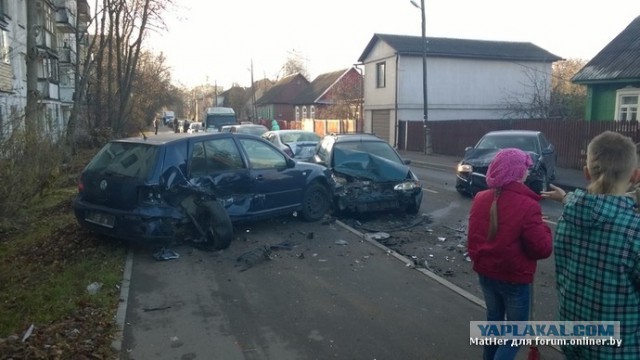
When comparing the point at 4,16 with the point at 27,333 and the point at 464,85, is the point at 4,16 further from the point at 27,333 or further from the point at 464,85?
the point at 464,85

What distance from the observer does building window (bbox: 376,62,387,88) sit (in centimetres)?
3538

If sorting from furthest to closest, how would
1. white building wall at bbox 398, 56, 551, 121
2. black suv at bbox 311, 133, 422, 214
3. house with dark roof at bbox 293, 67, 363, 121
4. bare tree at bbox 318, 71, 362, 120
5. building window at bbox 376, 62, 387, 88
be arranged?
house with dark roof at bbox 293, 67, 363, 121, bare tree at bbox 318, 71, 362, 120, building window at bbox 376, 62, 387, 88, white building wall at bbox 398, 56, 551, 121, black suv at bbox 311, 133, 422, 214

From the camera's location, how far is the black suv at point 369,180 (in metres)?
9.52

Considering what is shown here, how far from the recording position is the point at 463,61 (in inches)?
1373

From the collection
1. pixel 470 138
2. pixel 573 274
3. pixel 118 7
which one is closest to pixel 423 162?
pixel 470 138

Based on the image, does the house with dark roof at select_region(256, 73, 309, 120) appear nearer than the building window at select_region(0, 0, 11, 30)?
No

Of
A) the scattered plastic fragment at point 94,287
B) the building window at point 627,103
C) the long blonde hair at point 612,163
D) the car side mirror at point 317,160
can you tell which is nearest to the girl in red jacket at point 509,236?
the long blonde hair at point 612,163

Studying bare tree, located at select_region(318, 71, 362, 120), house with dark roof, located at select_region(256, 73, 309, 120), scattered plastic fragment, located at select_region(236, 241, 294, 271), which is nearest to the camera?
scattered plastic fragment, located at select_region(236, 241, 294, 271)

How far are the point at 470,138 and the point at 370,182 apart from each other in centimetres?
1716

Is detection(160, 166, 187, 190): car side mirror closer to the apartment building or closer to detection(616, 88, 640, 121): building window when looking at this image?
the apartment building

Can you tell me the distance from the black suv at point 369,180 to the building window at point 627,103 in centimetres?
1465

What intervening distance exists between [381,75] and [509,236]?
33.9 metres

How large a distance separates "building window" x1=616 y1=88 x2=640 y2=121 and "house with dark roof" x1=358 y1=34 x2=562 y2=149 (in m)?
12.4

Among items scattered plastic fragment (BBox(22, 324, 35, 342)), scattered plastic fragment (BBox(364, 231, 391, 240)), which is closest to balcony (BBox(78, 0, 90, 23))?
scattered plastic fragment (BBox(364, 231, 391, 240))
